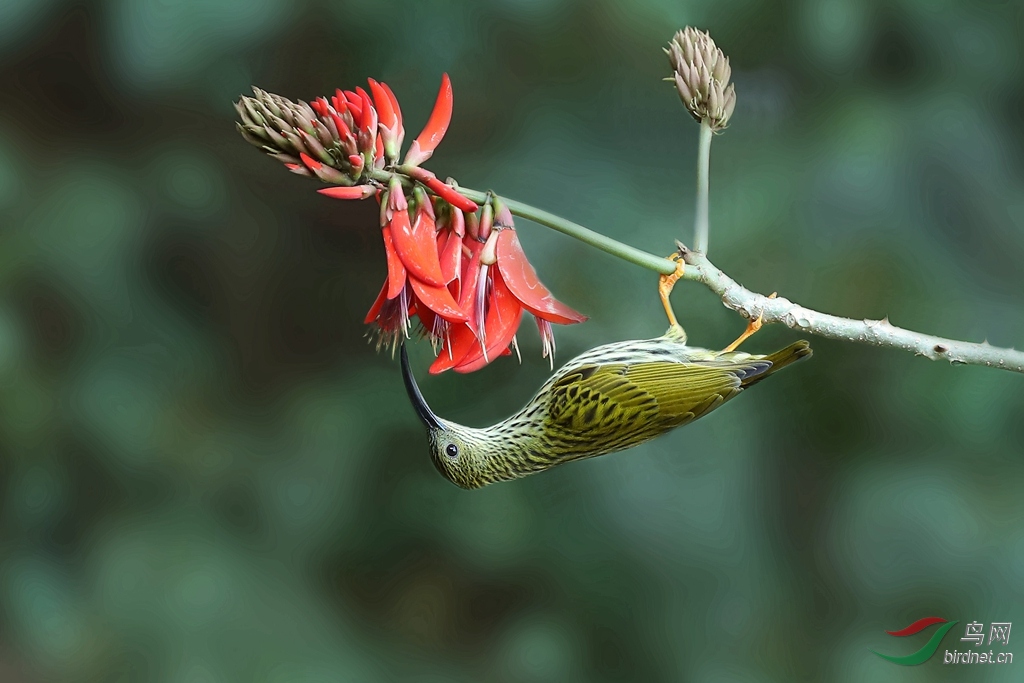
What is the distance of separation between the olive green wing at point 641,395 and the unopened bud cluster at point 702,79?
210mm

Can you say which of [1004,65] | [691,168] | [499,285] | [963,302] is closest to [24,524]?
[499,285]

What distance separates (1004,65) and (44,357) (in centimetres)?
120

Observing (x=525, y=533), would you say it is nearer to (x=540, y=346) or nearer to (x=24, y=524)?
(x=540, y=346)

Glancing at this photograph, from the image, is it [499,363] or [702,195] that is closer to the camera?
[702,195]

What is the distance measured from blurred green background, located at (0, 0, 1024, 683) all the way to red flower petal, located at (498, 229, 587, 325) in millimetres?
228

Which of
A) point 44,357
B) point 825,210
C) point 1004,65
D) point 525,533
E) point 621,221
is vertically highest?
point 1004,65

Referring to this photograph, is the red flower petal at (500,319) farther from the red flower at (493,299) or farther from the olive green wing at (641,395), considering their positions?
the olive green wing at (641,395)

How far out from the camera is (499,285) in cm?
58

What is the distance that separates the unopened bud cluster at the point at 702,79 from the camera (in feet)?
2.00

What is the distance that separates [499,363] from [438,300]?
34 cm

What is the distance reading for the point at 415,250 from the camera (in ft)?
1.72

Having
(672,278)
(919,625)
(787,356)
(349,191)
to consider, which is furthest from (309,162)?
(919,625)

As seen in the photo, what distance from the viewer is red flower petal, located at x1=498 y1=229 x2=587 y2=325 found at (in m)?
0.57

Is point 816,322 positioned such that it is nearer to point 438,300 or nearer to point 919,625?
point 438,300
